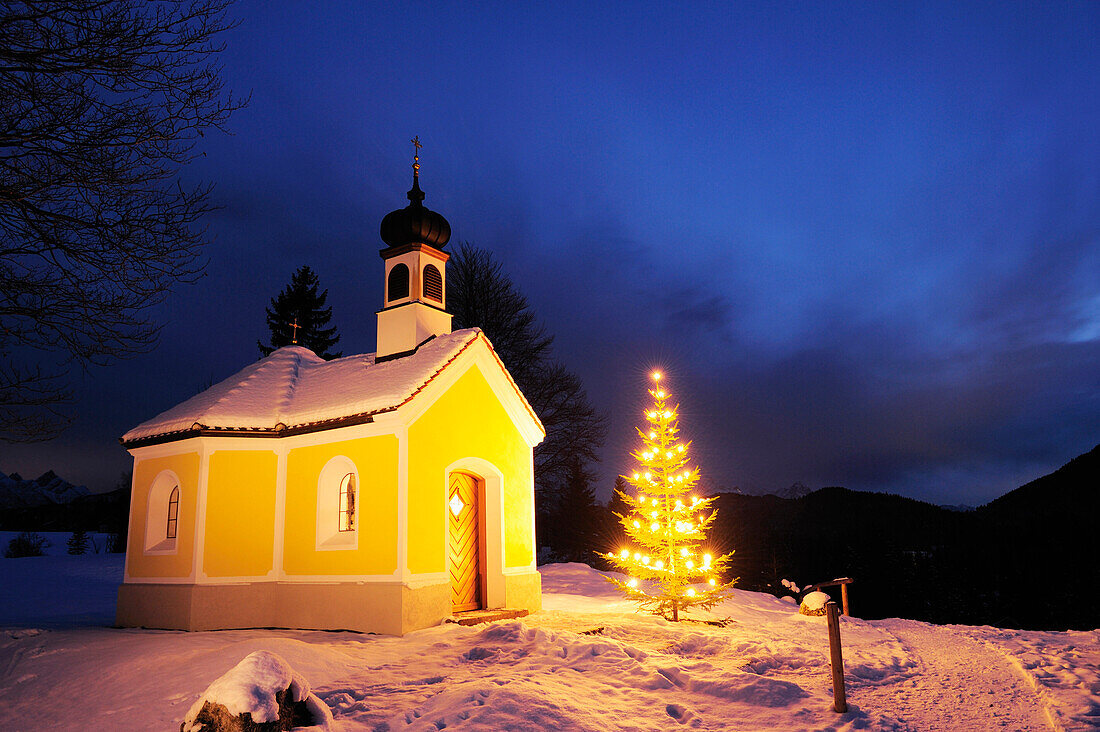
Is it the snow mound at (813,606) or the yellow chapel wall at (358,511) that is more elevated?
the yellow chapel wall at (358,511)

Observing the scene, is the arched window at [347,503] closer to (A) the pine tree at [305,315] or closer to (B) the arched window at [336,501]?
(B) the arched window at [336,501]

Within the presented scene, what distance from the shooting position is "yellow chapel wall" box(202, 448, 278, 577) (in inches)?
467

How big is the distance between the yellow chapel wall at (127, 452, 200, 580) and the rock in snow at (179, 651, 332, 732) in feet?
24.4

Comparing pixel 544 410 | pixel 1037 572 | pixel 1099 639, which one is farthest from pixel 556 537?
pixel 1099 639

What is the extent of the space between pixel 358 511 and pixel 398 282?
5.58 m

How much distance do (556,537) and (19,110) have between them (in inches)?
1439

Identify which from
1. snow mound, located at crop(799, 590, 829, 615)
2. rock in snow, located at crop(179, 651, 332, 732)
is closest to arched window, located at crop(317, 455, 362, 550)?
rock in snow, located at crop(179, 651, 332, 732)

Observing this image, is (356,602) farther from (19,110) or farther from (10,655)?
(19,110)

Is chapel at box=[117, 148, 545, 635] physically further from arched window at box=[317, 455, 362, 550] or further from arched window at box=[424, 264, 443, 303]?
arched window at box=[424, 264, 443, 303]

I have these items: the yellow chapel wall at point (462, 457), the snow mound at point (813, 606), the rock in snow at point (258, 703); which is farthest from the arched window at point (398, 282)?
the snow mound at point (813, 606)

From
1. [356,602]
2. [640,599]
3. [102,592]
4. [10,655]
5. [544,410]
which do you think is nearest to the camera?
[10,655]

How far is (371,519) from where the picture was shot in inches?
440

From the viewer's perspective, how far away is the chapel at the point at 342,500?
11109 mm

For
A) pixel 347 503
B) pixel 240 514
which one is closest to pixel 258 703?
pixel 347 503
